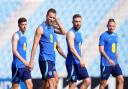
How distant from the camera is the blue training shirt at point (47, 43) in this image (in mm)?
11695

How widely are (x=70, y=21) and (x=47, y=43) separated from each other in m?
11.1

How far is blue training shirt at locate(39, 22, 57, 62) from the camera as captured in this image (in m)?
11.7

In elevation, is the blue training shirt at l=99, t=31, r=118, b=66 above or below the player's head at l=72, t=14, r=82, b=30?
below

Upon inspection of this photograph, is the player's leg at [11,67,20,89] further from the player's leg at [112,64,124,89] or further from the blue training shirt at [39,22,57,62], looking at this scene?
the player's leg at [112,64,124,89]

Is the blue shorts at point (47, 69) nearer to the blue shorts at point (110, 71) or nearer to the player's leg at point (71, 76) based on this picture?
the player's leg at point (71, 76)

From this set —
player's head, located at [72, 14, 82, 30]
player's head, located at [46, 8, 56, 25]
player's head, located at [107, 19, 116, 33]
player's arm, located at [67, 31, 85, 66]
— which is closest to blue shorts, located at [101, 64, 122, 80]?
player's head, located at [107, 19, 116, 33]

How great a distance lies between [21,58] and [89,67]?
25.1ft

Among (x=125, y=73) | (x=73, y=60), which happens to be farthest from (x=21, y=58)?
(x=125, y=73)

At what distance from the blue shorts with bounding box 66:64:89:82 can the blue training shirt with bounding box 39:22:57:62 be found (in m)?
1.01

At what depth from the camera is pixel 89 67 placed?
19.7m

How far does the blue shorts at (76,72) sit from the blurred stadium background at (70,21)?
247 inches

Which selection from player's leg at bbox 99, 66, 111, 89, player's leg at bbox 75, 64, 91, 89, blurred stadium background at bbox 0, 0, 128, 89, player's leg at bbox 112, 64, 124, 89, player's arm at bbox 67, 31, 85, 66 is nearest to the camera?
player's arm at bbox 67, 31, 85, 66

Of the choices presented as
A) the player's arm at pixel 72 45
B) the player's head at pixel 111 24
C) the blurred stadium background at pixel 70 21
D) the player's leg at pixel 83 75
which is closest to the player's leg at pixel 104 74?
the player's head at pixel 111 24

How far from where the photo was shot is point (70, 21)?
2270 cm
